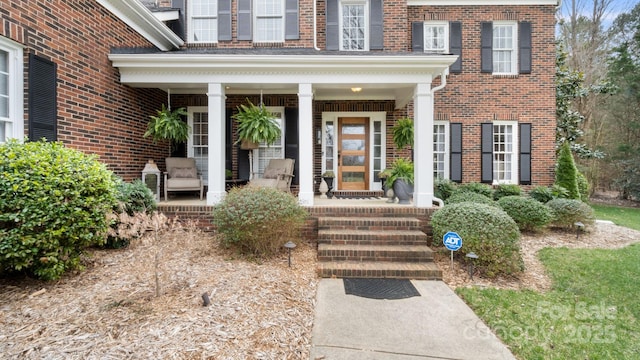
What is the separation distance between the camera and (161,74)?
214 inches

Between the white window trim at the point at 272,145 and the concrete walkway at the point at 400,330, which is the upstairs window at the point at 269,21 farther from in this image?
the concrete walkway at the point at 400,330

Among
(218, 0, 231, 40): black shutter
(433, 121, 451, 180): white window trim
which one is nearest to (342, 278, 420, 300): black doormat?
(433, 121, 451, 180): white window trim

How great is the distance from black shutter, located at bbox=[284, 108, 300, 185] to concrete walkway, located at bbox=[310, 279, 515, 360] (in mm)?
4453

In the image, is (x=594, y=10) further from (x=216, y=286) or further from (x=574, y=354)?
(x=216, y=286)

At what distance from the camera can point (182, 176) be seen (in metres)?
6.61

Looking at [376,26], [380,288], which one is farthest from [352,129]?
[380,288]

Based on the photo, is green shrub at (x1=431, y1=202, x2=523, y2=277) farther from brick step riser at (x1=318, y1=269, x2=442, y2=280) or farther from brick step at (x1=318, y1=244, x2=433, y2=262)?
brick step riser at (x1=318, y1=269, x2=442, y2=280)

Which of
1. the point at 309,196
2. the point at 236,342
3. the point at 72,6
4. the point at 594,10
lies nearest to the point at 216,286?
the point at 236,342

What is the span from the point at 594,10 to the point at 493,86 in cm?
1098

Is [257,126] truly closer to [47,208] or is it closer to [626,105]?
[47,208]

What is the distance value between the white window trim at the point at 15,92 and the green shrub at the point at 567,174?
11768mm

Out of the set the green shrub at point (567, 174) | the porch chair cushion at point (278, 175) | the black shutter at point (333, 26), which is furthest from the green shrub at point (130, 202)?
the green shrub at point (567, 174)

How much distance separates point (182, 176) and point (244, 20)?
14.1ft

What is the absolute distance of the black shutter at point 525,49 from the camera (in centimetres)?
830
